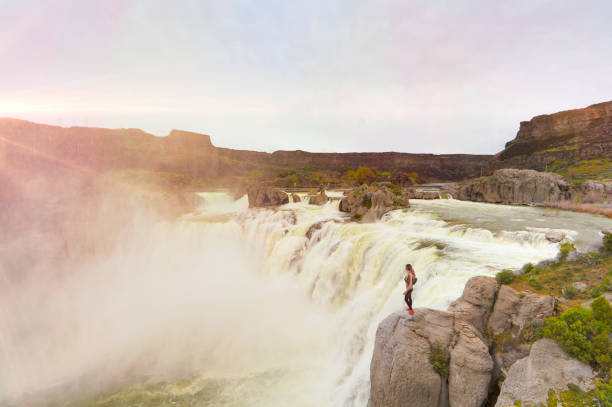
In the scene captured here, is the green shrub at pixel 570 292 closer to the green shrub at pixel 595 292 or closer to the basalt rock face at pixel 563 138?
the green shrub at pixel 595 292

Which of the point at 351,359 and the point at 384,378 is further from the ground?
the point at 384,378

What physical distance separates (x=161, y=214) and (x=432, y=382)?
40.1 meters

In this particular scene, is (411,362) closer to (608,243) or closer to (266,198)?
(608,243)

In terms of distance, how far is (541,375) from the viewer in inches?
222

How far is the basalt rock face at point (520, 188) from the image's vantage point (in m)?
42.2

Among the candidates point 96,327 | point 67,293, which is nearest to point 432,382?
point 96,327

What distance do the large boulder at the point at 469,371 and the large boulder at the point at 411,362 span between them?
0.25 meters

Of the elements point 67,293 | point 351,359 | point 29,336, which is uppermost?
point 351,359

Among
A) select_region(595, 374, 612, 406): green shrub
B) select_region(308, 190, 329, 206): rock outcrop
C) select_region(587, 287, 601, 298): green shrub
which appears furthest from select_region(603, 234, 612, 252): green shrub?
select_region(308, 190, 329, 206): rock outcrop

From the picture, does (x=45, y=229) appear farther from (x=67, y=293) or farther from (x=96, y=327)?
(x=96, y=327)

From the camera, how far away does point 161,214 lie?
39.0 metres

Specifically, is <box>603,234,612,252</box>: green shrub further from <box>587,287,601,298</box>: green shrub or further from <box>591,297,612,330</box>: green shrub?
<box>591,297,612,330</box>: green shrub

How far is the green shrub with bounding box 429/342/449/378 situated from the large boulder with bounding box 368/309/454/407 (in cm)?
8

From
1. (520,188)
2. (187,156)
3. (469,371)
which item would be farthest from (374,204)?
(187,156)
